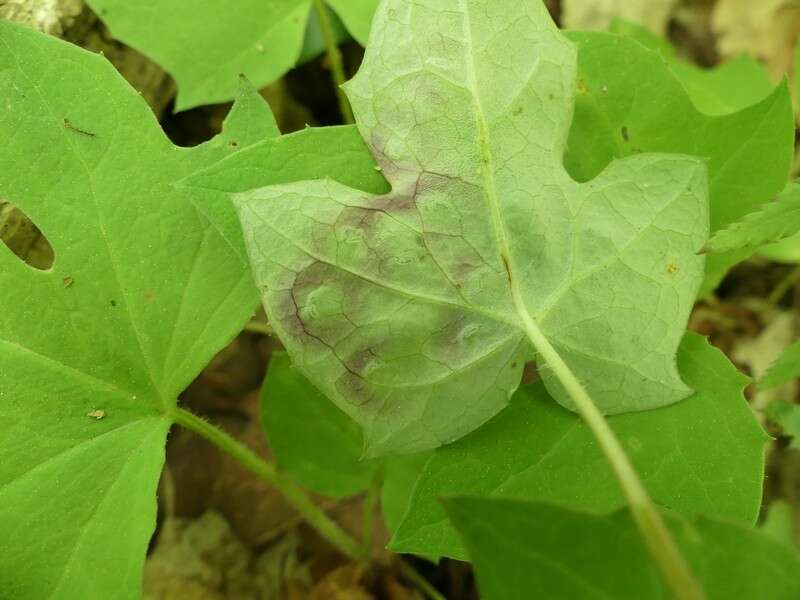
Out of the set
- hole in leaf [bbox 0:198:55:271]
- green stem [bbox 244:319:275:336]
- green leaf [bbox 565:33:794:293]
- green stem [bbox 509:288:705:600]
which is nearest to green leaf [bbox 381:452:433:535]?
green stem [bbox 244:319:275:336]

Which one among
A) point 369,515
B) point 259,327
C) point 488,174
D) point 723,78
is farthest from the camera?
point 723,78

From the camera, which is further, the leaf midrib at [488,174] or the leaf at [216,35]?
the leaf at [216,35]

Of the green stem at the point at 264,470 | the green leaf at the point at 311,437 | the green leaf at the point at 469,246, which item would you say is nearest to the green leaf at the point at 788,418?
the green leaf at the point at 469,246

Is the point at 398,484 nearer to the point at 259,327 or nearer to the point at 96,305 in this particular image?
the point at 259,327

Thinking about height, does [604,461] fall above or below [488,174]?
below

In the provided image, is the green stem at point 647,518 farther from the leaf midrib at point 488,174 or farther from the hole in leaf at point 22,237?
the hole in leaf at point 22,237

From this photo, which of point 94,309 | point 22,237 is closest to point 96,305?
point 94,309

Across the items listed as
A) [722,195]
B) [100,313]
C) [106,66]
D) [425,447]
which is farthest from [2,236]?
[722,195]
